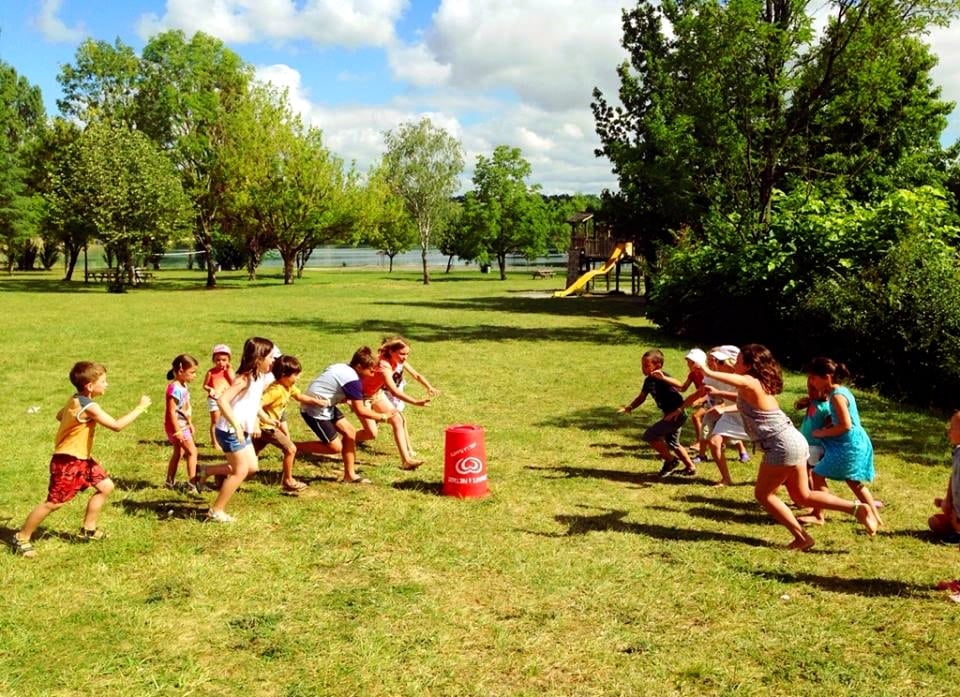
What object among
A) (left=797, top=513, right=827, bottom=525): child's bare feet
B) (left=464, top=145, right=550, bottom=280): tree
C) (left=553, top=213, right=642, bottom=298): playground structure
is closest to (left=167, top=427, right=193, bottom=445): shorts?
(left=797, top=513, right=827, bottom=525): child's bare feet

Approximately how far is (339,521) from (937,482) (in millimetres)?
6209

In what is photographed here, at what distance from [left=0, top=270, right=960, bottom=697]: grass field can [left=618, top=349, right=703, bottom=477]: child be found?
1.02ft

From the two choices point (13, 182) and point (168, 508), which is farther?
point (13, 182)

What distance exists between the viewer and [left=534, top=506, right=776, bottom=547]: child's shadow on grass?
21.1ft

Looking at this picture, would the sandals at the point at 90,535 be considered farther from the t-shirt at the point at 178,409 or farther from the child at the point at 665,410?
the child at the point at 665,410

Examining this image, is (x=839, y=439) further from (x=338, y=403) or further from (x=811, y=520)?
(x=338, y=403)

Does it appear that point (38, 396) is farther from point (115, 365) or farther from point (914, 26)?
point (914, 26)

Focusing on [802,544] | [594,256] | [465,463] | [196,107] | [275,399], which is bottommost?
[802,544]

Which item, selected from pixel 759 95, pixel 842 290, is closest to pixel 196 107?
pixel 759 95

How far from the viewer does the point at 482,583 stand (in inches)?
217

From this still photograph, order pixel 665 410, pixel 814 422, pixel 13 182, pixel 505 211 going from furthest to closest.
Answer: pixel 505 211
pixel 13 182
pixel 665 410
pixel 814 422

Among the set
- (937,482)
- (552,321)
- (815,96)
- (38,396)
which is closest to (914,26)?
(815,96)

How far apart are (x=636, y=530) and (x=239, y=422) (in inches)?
137

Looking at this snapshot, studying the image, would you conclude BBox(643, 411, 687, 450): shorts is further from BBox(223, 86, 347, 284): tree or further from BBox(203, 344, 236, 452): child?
BBox(223, 86, 347, 284): tree
